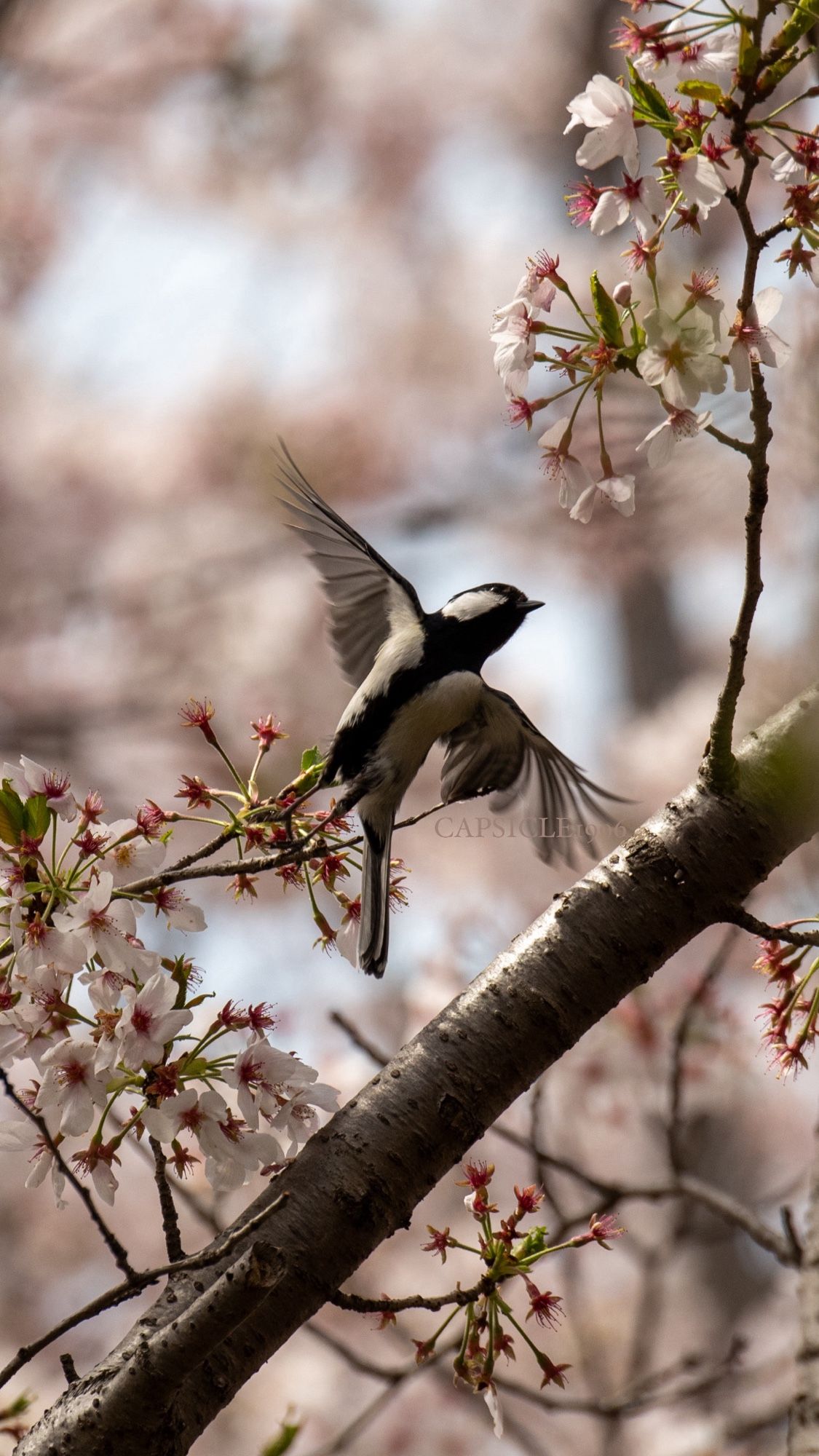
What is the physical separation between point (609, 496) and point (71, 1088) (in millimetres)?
790

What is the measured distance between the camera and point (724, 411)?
8.21 ft

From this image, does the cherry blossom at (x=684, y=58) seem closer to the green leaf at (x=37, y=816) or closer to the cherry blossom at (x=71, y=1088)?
the green leaf at (x=37, y=816)

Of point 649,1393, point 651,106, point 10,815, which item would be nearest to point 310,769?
point 10,815

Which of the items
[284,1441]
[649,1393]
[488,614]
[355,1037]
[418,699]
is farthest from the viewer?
[649,1393]

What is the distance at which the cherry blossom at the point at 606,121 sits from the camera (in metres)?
1.16

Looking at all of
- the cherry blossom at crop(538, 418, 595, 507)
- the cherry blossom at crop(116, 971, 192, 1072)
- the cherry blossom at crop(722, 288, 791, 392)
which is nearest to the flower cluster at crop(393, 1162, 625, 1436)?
the cherry blossom at crop(116, 971, 192, 1072)

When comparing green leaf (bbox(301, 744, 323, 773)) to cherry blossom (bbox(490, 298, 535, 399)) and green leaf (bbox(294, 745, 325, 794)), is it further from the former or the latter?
cherry blossom (bbox(490, 298, 535, 399))

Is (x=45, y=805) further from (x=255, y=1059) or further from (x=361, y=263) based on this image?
(x=361, y=263)

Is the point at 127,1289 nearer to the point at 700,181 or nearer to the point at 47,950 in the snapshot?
the point at 47,950

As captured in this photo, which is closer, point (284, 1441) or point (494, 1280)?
point (494, 1280)

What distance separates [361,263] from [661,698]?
3.02 meters

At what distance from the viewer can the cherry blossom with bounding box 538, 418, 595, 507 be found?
1.33 metres

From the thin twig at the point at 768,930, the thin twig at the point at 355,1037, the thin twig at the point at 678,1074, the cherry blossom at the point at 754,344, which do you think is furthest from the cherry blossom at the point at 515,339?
the thin twig at the point at 678,1074

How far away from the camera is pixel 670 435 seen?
1209 millimetres
